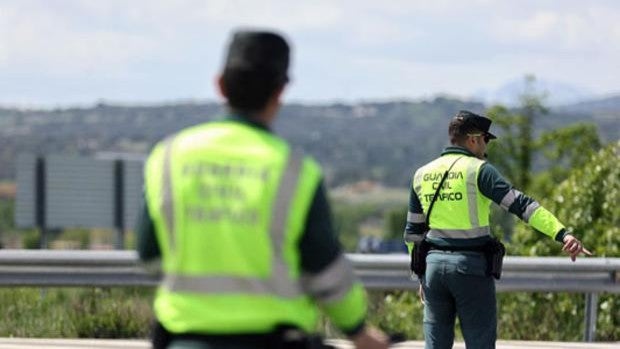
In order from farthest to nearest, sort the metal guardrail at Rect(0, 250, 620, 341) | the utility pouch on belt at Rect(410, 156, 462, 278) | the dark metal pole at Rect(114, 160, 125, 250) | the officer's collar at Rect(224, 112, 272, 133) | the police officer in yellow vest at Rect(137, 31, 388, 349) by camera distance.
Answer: the dark metal pole at Rect(114, 160, 125, 250), the metal guardrail at Rect(0, 250, 620, 341), the utility pouch on belt at Rect(410, 156, 462, 278), the officer's collar at Rect(224, 112, 272, 133), the police officer in yellow vest at Rect(137, 31, 388, 349)

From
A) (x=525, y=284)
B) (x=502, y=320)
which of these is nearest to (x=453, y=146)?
(x=525, y=284)

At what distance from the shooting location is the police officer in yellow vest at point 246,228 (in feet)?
11.7

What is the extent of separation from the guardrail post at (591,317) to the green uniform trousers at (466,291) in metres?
3.53

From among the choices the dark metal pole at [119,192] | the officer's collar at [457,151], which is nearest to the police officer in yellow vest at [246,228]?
the officer's collar at [457,151]

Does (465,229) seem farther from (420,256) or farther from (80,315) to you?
(80,315)

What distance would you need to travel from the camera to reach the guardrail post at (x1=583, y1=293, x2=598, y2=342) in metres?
10.7

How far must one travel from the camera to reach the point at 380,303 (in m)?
11.7

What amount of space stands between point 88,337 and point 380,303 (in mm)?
2489

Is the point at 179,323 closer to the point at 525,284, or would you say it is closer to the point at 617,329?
the point at 525,284

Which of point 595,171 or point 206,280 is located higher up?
point 206,280

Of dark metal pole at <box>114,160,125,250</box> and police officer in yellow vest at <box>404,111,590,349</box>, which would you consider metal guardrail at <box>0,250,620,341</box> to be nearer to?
police officer in yellow vest at <box>404,111,590,349</box>

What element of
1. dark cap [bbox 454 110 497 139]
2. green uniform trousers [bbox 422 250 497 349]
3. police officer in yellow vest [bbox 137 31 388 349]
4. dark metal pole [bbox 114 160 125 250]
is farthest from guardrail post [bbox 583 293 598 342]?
dark metal pole [bbox 114 160 125 250]

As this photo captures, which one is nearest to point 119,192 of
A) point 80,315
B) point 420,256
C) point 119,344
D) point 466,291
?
point 80,315

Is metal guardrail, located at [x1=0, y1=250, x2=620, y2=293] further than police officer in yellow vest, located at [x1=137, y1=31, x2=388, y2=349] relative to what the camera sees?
Yes
